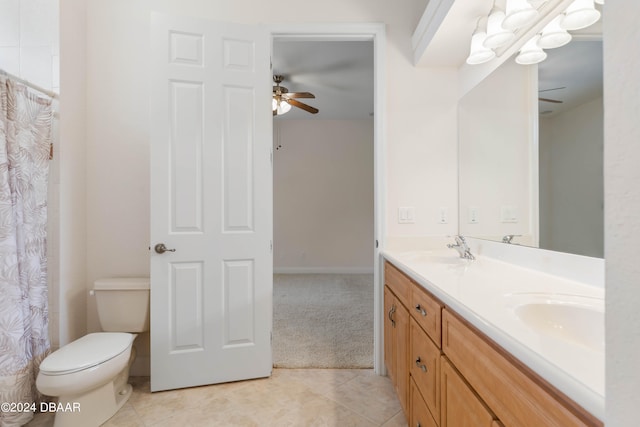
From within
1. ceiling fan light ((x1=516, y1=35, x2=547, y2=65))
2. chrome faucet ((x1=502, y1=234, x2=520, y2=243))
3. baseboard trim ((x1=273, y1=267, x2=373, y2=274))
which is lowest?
baseboard trim ((x1=273, y1=267, x2=373, y2=274))

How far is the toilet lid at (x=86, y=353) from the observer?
4.47ft

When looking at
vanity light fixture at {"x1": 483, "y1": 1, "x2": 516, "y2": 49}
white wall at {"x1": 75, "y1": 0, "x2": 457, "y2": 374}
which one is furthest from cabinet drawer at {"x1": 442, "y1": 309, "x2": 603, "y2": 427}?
vanity light fixture at {"x1": 483, "y1": 1, "x2": 516, "y2": 49}

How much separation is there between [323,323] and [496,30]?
2566mm

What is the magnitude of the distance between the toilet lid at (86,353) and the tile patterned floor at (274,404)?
390 millimetres

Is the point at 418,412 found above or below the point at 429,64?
below

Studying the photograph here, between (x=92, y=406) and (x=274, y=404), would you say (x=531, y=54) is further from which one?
(x=92, y=406)

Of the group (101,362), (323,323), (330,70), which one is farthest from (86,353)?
(330,70)

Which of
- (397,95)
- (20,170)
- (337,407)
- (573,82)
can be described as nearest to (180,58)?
(20,170)

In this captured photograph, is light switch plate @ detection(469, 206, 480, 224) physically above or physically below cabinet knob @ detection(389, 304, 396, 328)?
above

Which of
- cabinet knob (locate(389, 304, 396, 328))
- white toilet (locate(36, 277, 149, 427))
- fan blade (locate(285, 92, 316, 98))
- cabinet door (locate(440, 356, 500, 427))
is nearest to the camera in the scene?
cabinet door (locate(440, 356, 500, 427))

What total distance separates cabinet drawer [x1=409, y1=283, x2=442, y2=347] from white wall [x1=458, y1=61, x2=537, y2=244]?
0.62m

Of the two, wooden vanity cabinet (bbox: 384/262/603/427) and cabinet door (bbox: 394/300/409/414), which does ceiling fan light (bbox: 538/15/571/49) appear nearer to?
wooden vanity cabinet (bbox: 384/262/603/427)

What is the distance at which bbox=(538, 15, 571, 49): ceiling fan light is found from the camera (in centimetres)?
113

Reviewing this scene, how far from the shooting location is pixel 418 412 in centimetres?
121
